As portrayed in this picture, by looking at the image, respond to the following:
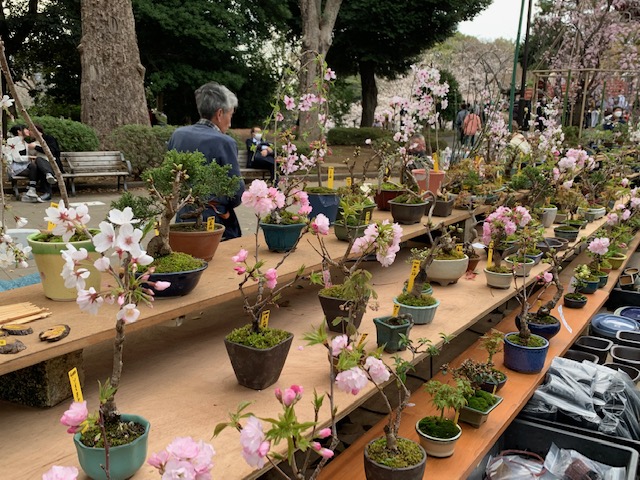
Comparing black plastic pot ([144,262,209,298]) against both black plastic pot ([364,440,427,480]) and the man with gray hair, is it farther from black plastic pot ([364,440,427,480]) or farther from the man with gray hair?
the man with gray hair

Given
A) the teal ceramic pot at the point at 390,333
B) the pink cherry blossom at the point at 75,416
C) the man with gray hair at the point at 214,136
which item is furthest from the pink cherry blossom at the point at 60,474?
the man with gray hair at the point at 214,136

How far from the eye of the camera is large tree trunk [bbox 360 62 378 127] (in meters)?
20.1

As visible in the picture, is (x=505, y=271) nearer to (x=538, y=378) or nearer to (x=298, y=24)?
(x=538, y=378)

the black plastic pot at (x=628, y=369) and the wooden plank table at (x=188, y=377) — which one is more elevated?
the wooden plank table at (x=188, y=377)

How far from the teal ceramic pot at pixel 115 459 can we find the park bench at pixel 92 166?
9050 mm

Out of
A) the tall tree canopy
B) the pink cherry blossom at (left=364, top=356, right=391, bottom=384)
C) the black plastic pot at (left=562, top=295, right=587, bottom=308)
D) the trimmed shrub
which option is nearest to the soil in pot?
the pink cherry blossom at (left=364, top=356, right=391, bottom=384)

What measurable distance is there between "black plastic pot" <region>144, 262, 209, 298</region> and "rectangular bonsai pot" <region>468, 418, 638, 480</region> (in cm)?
165

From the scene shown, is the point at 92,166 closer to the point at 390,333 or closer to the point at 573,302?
the point at 573,302

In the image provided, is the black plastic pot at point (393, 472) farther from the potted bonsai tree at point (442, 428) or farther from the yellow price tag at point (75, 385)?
the yellow price tag at point (75, 385)

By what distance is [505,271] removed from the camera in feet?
11.1

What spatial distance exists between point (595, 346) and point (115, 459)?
3.56 metres

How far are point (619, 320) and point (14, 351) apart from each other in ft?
13.9

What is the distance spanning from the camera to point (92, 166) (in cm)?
1014

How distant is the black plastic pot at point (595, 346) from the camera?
3.87 metres
